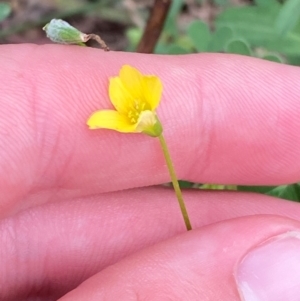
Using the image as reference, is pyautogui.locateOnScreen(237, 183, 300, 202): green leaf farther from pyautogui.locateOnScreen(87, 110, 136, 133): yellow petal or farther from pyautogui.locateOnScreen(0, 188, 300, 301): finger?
pyautogui.locateOnScreen(87, 110, 136, 133): yellow petal

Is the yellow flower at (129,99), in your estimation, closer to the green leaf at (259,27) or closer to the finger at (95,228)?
the finger at (95,228)

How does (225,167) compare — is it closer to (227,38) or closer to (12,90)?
(227,38)

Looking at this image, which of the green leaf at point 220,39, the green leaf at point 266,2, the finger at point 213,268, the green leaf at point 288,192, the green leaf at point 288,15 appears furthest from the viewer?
the green leaf at point 266,2

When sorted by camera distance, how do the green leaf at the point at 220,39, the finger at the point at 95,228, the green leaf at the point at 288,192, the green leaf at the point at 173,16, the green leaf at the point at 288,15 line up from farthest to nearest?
the green leaf at the point at 173,16
the green leaf at the point at 220,39
the green leaf at the point at 288,192
the green leaf at the point at 288,15
the finger at the point at 95,228

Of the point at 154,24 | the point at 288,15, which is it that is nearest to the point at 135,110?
the point at 154,24

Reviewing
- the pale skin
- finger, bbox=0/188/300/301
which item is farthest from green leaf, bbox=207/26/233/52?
finger, bbox=0/188/300/301

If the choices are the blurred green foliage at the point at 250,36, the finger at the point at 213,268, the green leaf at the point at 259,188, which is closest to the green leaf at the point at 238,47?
the blurred green foliage at the point at 250,36
